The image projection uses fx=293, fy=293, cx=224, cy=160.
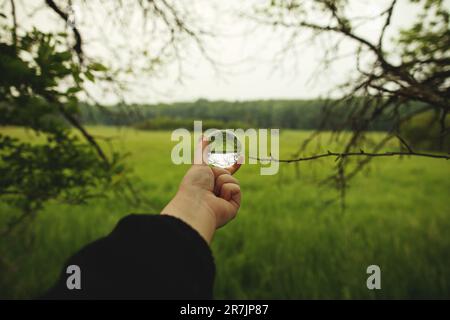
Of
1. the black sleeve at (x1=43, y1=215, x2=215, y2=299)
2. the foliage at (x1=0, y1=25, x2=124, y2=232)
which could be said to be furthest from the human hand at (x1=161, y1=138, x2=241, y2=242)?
the foliage at (x1=0, y1=25, x2=124, y2=232)

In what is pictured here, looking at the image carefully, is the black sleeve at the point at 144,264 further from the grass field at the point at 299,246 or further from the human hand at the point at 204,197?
the grass field at the point at 299,246

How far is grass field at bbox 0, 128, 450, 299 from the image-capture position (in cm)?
358

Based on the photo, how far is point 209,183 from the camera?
1471 mm

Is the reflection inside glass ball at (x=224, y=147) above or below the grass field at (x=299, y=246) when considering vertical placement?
above

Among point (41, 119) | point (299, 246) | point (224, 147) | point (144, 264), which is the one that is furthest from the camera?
point (299, 246)

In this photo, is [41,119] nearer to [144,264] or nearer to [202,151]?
[202,151]

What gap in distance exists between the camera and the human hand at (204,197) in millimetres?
1261

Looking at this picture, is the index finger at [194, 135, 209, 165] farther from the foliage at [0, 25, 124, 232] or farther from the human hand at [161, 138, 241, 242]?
the foliage at [0, 25, 124, 232]

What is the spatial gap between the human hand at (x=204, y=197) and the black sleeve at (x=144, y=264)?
0.26m

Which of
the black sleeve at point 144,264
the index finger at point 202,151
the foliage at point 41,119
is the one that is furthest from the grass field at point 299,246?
the black sleeve at point 144,264

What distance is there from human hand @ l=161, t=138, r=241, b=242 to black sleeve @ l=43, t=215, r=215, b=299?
26 centimetres

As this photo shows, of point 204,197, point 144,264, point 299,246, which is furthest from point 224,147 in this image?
point 299,246

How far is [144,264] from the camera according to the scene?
851mm

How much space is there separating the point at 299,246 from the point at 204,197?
3.68m
